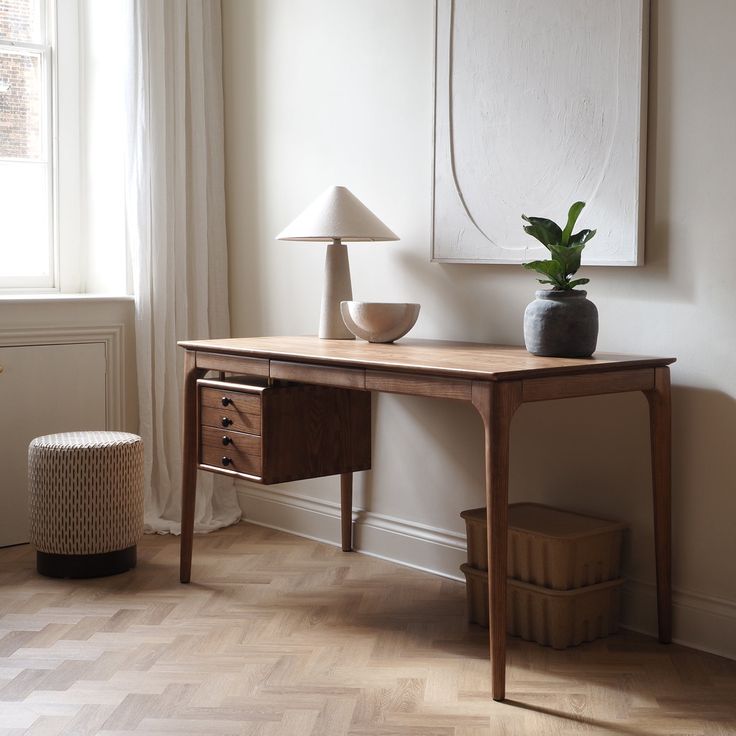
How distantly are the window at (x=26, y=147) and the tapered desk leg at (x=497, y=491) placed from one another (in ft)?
7.64

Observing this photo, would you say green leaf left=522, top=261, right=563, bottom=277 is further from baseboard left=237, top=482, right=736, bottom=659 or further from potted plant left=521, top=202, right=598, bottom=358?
baseboard left=237, top=482, right=736, bottom=659

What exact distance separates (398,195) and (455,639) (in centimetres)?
139

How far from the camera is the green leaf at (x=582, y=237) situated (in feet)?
8.21

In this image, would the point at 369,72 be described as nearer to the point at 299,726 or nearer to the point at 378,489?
the point at 378,489

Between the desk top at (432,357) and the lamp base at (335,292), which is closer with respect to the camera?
the desk top at (432,357)

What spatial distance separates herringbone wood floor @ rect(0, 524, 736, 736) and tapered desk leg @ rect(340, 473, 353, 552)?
242mm

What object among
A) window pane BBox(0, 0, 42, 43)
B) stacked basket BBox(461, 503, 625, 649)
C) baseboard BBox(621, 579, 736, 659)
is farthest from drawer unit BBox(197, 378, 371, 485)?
window pane BBox(0, 0, 42, 43)

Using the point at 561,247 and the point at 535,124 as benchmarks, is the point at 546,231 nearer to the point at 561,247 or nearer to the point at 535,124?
the point at 561,247

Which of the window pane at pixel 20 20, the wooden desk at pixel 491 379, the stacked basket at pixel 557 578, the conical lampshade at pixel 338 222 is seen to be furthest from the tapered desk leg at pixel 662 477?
the window pane at pixel 20 20

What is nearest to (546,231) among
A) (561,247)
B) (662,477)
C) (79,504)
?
(561,247)

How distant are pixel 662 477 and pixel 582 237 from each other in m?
0.61

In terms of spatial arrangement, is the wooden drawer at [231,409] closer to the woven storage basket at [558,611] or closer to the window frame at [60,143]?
A: the woven storage basket at [558,611]

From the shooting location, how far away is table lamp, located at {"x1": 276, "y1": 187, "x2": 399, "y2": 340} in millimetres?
3062

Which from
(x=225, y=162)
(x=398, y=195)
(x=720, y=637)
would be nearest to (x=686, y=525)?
(x=720, y=637)
